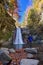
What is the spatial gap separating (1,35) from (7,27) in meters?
0.31

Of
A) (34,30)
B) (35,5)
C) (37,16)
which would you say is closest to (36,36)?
(34,30)

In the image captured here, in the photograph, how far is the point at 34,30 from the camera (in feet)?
55.5

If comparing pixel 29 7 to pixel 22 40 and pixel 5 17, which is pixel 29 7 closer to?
pixel 22 40

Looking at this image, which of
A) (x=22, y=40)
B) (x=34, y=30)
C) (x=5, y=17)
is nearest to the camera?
(x=5, y=17)

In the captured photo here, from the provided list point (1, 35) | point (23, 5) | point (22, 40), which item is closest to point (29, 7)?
point (23, 5)

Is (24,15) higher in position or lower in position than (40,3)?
lower

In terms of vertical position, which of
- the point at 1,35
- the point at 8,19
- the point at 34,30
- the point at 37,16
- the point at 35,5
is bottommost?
the point at 1,35

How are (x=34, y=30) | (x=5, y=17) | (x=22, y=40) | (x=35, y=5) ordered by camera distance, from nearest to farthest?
(x=5, y=17)
(x=22, y=40)
(x=34, y=30)
(x=35, y=5)

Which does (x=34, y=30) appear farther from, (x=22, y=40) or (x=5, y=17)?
(x=5, y=17)

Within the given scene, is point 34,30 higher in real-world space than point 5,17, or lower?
higher

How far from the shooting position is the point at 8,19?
17.8ft

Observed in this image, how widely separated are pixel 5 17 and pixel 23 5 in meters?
12.6

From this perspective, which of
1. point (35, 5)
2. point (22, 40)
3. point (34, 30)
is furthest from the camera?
point (35, 5)

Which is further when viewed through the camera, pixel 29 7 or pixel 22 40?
pixel 29 7
